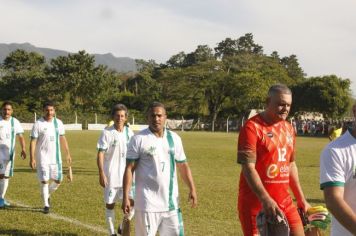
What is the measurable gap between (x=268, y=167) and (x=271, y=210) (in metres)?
0.70

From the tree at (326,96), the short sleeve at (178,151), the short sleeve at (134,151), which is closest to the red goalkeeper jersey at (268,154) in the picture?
the short sleeve at (178,151)

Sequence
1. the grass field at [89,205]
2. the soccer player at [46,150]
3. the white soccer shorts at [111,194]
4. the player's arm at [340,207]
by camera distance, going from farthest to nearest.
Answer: the soccer player at [46,150] < the grass field at [89,205] < the white soccer shorts at [111,194] < the player's arm at [340,207]

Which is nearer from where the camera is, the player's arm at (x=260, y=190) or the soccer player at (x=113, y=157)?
the player's arm at (x=260, y=190)

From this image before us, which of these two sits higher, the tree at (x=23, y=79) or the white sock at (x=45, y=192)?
the tree at (x=23, y=79)

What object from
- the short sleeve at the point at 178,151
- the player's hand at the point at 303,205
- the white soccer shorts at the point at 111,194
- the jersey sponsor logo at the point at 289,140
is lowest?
the white soccer shorts at the point at 111,194

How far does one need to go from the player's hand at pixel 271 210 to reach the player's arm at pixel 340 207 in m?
1.13

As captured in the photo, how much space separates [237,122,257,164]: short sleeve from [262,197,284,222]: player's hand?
1.59 feet

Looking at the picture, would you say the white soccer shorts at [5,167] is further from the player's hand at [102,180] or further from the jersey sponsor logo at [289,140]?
the jersey sponsor logo at [289,140]

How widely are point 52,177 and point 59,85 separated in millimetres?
54715

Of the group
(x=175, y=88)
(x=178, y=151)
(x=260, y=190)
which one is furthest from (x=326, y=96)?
(x=260, y=190)

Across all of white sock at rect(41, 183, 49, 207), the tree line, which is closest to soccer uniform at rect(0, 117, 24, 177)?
white sock at rect(41, 183, 49, 207)

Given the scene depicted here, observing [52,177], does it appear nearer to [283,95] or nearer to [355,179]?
[283,95]

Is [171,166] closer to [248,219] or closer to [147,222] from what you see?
[147,222]

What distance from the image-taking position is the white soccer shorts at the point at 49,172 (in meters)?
9.91
